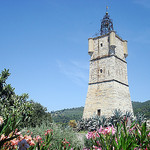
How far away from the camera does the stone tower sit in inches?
834

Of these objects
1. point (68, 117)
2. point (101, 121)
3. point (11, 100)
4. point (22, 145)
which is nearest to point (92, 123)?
point (101, 121)

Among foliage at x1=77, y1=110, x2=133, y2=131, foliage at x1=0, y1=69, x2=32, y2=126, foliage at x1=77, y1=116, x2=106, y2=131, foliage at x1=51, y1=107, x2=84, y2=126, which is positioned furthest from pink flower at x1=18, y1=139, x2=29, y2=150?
foliage at x1=51, y1=107, x2=84, y2=126

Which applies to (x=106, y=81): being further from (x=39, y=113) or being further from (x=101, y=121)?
(x=39, y=113)

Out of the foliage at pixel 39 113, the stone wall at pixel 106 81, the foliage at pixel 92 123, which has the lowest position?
the foliage at pixel 92 123

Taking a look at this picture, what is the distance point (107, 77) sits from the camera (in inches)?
879

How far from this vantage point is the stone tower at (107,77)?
2117 centimetres

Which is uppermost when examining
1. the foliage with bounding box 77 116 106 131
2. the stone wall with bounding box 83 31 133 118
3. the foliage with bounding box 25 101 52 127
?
the stone wall with bounding box 83 31 133 118

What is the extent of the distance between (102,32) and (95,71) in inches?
281

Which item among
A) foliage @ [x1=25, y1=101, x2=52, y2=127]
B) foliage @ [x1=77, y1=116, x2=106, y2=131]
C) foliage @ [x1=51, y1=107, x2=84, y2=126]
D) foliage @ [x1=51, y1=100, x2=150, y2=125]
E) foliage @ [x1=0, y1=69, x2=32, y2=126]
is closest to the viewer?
foliage @ [x1=0, y1=69, x2=32, y2=126]

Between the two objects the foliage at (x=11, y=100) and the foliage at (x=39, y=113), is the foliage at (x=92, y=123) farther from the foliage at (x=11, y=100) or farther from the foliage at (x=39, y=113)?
the foliage at (x=11, y=100)

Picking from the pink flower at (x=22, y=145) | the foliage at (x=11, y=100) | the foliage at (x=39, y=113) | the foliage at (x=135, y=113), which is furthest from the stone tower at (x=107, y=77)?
the pink flower at (x=22, y=145)

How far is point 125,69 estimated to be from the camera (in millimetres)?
24797

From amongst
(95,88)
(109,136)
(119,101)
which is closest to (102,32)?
(95,88)

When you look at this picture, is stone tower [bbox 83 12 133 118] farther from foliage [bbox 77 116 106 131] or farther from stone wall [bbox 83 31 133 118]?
foliage [bbox 77 116 106 131]
